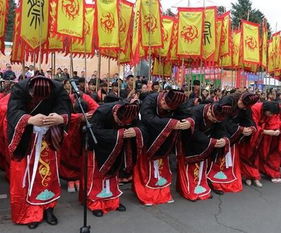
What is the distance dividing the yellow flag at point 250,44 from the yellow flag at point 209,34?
1291 millimetres

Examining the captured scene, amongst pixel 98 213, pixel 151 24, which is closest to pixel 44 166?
pixel 98 213

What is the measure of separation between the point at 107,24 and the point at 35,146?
144 inches

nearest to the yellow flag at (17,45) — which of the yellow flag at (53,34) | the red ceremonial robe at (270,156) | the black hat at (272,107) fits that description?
the yellow flag at (53,34)

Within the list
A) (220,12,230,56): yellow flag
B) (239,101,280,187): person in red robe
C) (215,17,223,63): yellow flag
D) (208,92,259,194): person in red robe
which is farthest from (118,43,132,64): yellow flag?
(208,92,259,194): person in red robe

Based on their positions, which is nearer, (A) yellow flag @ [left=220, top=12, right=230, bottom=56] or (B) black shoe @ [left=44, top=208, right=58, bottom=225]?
(B) black shoe @ [left=44, top=208, right=58, bottom=225]

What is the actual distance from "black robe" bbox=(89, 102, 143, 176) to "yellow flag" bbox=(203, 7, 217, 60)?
14.4 feet

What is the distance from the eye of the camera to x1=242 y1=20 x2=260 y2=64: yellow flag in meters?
9.50

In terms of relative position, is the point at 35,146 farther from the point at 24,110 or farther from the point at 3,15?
the point at 3,15

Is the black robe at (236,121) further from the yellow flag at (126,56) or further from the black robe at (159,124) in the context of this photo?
the yellow flag at (126,56)

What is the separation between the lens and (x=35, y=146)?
155 inches

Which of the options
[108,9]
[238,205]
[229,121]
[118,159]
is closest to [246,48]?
[108,9]

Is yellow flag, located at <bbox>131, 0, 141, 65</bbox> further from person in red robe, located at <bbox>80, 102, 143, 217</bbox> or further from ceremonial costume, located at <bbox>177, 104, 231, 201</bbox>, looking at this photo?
person in red robe, located at <bbox>80, 102, 143, 217</bbox>

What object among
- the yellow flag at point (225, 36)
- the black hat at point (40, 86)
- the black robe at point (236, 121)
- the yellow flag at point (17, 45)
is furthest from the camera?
the yellow flag at point (225, 36)

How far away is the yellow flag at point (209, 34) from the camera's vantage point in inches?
332
